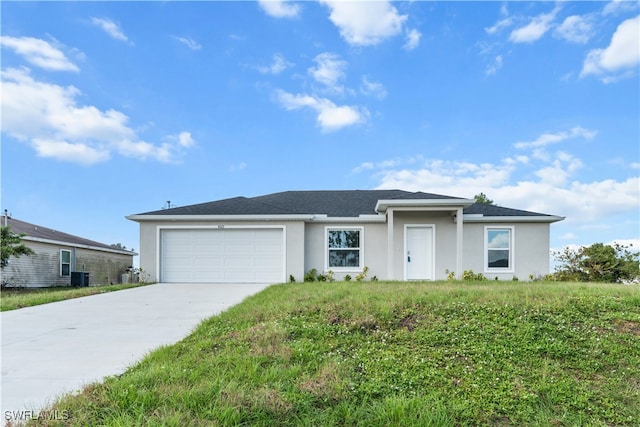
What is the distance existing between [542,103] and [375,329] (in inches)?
478

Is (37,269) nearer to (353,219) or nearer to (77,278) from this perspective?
(77,278)

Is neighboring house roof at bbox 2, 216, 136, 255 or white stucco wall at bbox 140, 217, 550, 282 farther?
neighboring house roof at bbox 2, 216, 136, 255

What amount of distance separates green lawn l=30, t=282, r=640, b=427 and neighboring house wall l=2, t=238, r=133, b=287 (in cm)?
1431

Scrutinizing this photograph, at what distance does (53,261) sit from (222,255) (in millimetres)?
9906

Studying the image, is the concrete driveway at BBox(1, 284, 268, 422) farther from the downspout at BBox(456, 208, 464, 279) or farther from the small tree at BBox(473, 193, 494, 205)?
the small tree at BBox(473, 193, 494, 205)

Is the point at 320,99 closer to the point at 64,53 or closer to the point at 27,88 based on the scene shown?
the point at 64,53

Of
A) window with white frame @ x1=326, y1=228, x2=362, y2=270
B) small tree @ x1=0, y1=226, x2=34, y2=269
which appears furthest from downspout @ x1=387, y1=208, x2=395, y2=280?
small tree @ x1=0, y1=226, x2=34, y2=269

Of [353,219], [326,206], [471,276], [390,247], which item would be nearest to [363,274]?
[390,247]

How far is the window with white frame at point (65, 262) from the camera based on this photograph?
17656 mm

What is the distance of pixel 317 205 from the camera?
596 inches

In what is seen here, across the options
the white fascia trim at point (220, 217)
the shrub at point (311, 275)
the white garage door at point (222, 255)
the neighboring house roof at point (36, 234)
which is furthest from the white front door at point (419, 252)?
the neighboring house roof at point (36, 234)

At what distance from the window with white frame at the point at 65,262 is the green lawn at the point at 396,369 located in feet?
53.1

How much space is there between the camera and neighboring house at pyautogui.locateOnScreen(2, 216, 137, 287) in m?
15.2

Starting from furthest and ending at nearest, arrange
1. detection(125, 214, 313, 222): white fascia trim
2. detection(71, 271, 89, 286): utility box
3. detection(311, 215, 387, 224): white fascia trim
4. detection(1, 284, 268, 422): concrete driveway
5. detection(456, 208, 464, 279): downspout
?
detection(71, 271, 89, 286): utility box < detection(311, 215, 387, 224): white fascia trim < detection(125, 214, 313, 222): white fascia trim < detection(456, 208, 464, 279): downspout < detection(1, 284, 268, 422): concrete driveway
